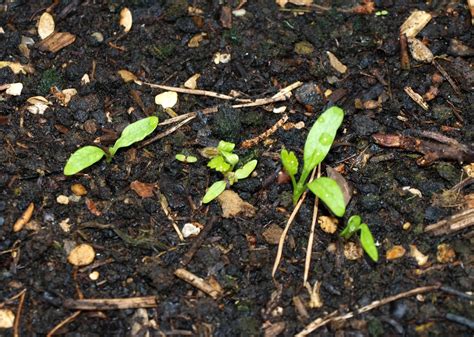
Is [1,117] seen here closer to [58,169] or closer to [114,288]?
[58,169]

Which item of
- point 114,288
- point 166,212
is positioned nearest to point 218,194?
point 166,212

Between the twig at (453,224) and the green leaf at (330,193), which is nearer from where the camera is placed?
the green leaf at (330,193)

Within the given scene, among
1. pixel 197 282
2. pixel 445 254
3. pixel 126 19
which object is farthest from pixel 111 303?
pixel 126 19

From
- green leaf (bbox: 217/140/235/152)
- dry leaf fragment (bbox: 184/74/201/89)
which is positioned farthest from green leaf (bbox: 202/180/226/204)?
dry leaf fragment (bbox: 184/74/201/89)

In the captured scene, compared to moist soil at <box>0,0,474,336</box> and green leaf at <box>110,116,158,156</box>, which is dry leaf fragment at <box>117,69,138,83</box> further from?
green leaf at <box>110,116,158,156</box>

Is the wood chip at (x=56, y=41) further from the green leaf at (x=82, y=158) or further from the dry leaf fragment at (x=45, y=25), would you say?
the green leaf at (x=82, y=158)

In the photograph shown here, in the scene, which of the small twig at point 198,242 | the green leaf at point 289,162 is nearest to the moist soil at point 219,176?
the small twig at point 198,242
